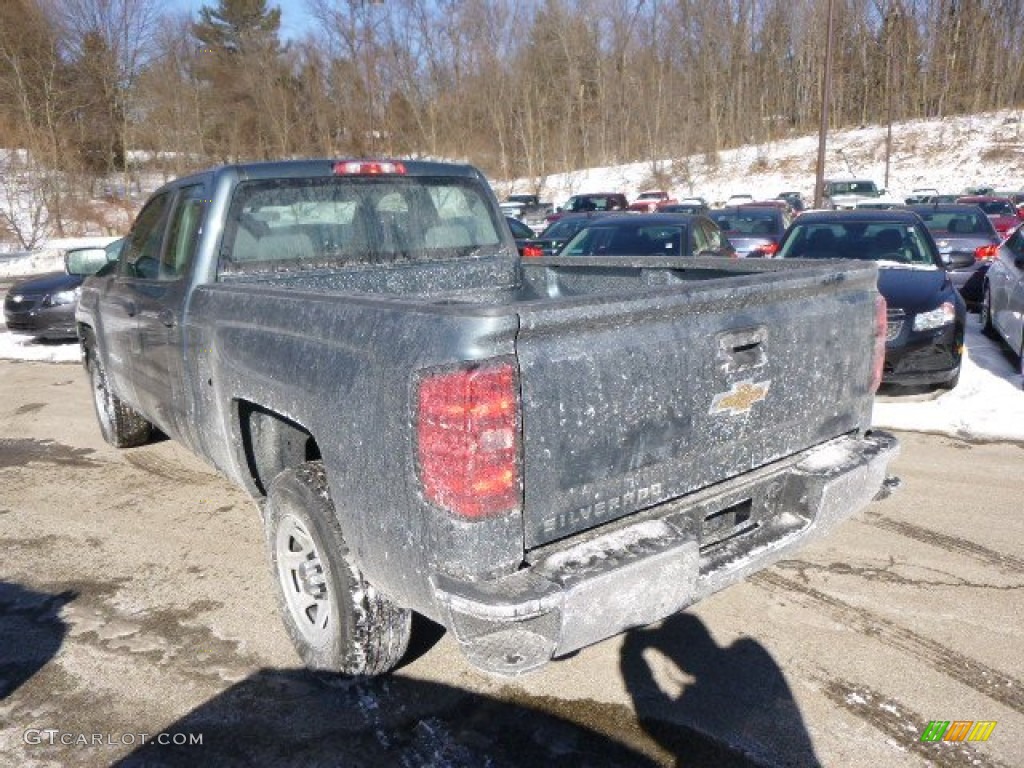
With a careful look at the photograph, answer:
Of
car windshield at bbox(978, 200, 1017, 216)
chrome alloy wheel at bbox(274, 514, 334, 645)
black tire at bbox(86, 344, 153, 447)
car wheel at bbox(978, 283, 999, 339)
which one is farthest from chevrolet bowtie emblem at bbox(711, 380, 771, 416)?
car windshield at bbox(978, 200, 1017, 216)

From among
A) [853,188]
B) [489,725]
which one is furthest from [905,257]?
[853,188]

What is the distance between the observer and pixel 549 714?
2.92 m

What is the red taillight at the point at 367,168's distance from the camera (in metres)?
4.21

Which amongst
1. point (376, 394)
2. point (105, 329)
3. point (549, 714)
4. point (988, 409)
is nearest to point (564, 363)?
point (376, 394)

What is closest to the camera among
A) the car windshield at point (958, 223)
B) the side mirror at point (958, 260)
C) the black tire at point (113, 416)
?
the black tire at point (113, 416)

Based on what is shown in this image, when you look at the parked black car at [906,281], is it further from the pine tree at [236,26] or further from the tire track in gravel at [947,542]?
the pine tree at [236,26]

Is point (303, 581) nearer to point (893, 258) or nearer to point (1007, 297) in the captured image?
point (893, 258)

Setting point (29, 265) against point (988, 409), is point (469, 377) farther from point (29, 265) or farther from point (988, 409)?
point (29, 265)

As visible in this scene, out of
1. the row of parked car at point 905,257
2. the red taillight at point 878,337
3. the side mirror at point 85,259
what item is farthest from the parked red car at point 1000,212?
the side mirror at point 85,259

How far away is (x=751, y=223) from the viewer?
50.3 feet

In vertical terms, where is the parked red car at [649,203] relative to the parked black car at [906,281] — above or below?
above

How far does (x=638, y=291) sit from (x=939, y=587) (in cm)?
241

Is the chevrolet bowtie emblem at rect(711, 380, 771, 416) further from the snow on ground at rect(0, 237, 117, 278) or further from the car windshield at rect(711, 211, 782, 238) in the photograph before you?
the snow on ground at rect(0, 237, 117, 278)

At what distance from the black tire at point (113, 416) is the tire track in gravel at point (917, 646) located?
4.75 meters
